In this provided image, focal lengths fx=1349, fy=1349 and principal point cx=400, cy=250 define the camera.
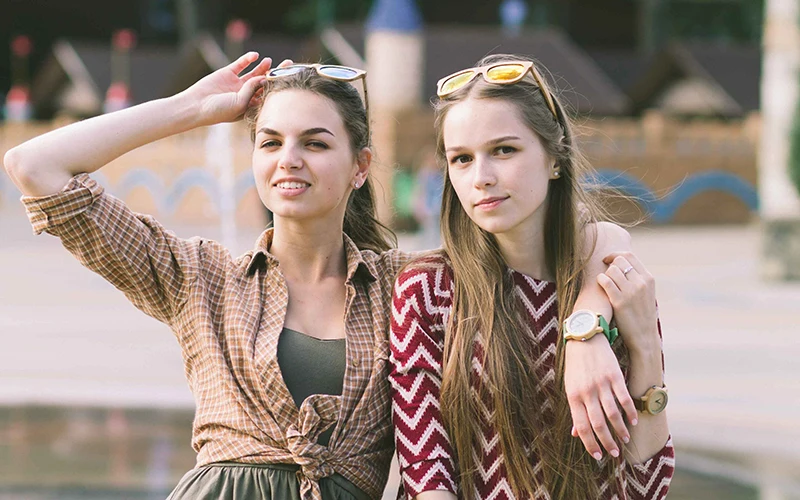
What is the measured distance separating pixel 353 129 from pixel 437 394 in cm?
68

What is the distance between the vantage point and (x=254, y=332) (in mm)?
2918

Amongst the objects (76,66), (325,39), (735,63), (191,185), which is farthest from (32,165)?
(76,66)

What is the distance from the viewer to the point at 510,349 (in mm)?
2754

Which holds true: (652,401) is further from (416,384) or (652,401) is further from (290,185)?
(290,185)

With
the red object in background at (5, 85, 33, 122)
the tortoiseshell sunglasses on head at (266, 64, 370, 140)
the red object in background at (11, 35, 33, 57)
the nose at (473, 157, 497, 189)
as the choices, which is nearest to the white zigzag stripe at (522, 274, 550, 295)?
the nose at (473, 157, 497, 189)

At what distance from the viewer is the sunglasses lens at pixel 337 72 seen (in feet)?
9.89

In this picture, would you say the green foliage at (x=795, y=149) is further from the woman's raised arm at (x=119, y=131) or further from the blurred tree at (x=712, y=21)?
A: the blurred tree at (x=712, y=21)

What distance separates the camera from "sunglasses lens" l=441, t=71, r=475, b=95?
284 centimetres

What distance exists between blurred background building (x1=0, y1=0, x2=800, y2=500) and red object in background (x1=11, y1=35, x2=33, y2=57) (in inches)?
A: 7.0

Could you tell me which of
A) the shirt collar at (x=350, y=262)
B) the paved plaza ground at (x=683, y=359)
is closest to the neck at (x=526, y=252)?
the shirt collar at (x=350, y=262)

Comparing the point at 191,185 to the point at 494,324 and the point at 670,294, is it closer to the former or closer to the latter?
the point at 670,294

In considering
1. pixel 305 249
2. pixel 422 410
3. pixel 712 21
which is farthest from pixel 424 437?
pixel 712 21

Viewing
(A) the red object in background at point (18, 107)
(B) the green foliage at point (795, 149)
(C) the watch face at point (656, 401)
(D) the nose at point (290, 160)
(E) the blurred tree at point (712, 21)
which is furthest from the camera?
(E) the blurred tree at point (712, 21)

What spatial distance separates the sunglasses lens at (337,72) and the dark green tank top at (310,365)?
58cm
